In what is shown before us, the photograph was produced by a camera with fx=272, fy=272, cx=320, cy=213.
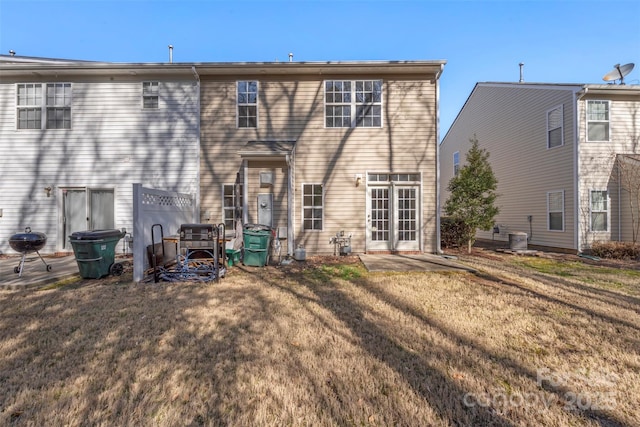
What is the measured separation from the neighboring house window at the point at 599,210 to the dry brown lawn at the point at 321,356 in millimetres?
5840

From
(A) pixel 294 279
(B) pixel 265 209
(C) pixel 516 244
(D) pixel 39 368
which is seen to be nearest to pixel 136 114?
(B) pixel 265 209

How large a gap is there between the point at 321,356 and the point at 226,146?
25.0 ft

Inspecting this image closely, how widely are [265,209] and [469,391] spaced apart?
23.6 feet

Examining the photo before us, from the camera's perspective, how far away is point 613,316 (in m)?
3.70

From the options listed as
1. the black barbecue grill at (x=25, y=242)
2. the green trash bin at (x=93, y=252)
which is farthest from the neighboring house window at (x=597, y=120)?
the black barbecue grill at (x=25, y=242)

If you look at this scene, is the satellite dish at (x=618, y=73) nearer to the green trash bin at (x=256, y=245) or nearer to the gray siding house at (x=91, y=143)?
the green trash bin at (x=256, y=245)

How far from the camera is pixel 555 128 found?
10055 millimetres

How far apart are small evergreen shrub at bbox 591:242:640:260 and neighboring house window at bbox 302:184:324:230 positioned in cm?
871

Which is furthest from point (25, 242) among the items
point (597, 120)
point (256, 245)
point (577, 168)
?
point (597, 120)

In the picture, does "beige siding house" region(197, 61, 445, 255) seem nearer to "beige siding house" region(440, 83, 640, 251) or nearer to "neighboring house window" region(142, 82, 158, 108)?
"neighboring house window" region(142, 82, 158, 108)

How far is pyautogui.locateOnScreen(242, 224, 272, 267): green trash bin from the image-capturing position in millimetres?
6883

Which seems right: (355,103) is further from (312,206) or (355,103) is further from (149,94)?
(149,94)

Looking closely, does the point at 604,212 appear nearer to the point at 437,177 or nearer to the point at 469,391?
the point at 437,177

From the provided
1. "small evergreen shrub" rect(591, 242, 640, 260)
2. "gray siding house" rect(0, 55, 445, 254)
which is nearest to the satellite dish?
"small evergreen shrub" rect(591, 242, 640, 260)
